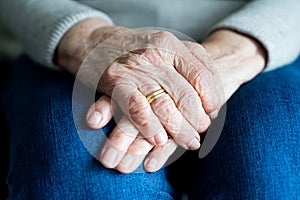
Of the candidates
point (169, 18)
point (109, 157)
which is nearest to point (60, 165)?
point (109, 157)

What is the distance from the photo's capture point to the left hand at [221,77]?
2.08 ft

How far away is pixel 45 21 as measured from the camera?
0.80 metres

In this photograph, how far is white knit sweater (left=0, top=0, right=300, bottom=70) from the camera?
0.79m

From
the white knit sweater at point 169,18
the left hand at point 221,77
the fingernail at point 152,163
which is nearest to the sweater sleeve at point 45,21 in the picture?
the white knit sweater at point 169,18

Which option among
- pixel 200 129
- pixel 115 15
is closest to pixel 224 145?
pixel 200 129

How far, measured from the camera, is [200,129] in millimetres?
683

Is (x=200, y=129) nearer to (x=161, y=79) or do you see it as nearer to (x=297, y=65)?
(x=161, y=79)

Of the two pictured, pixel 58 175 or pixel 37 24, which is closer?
pixel 58 175

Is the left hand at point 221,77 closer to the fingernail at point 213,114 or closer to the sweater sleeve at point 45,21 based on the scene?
the fingernail at point 213,114

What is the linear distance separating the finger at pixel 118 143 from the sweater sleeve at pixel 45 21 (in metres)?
0.22

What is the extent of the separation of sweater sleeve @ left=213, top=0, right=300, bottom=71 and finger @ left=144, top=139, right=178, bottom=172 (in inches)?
10.0

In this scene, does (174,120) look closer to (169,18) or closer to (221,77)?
(221,77)

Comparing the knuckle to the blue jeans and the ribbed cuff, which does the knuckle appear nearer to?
the blue jeans

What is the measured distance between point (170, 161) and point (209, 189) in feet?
Result: 0.25
